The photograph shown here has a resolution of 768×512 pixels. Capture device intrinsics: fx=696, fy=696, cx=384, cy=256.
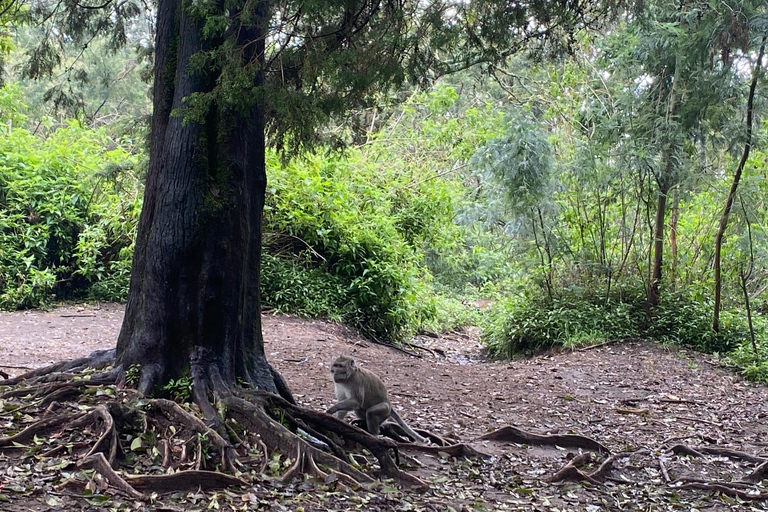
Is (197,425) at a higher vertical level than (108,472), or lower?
higher

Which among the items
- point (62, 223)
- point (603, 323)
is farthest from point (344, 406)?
point (62, 223)

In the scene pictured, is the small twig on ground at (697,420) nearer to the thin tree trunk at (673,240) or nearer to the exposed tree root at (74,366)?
the thin tree trunk at (673,240)

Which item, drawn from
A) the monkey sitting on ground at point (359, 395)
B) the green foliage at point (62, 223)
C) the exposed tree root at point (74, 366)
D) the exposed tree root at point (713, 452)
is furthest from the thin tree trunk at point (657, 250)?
the exposed tree root at point (74, 366)

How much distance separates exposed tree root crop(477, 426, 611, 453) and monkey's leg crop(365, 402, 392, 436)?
1.19 metres

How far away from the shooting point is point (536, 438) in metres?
6.35

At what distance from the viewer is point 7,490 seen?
12.6ft

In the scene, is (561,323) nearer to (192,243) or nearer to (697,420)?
(697,420)

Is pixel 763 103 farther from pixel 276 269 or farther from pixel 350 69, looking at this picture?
pixel 276 269

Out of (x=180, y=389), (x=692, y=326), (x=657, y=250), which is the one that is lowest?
(x=180, y=389)

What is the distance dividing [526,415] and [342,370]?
2.89 metres

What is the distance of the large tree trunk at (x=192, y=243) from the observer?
5125mm

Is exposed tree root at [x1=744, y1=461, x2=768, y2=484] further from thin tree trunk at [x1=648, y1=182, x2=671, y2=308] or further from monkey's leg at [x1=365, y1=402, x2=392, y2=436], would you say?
thin tree trunk at [x1=648, y1=182, x2=671, y2=308]

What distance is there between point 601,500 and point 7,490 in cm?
390

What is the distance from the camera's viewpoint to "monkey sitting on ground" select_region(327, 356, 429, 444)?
557 cm
